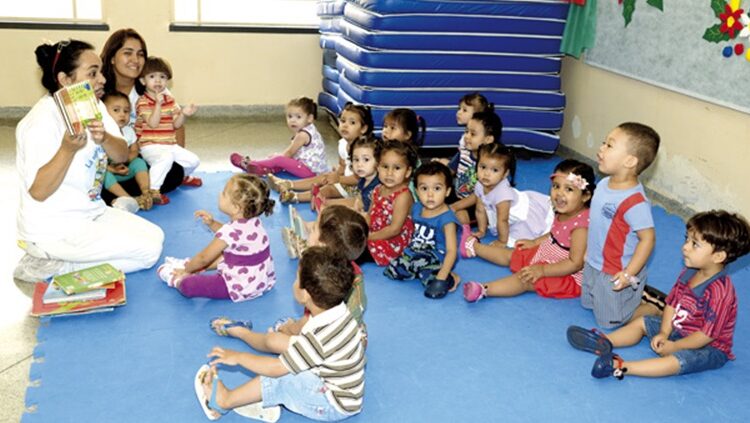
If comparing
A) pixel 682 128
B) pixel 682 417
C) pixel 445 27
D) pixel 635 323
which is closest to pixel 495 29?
pixel 445 27

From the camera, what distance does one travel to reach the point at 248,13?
8.20 m

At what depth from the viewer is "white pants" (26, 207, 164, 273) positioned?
154 inches

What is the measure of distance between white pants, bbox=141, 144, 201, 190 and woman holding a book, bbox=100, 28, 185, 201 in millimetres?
73

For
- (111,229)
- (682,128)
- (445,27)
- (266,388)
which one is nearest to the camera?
(266,388)

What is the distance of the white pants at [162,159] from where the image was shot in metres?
5.20

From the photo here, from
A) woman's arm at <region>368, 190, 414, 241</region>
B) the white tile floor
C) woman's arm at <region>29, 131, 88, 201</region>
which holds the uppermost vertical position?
woman's arm at <region>29, 131, 88, 201</region>

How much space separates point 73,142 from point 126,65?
1653 millimetres

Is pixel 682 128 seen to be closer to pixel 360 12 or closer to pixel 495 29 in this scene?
pixel 495 29

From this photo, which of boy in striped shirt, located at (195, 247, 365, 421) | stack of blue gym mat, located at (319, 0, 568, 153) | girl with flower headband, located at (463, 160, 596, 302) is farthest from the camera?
stack of blue gym mat, located at (319, 0, 568, 153)

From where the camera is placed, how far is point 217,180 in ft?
19.0

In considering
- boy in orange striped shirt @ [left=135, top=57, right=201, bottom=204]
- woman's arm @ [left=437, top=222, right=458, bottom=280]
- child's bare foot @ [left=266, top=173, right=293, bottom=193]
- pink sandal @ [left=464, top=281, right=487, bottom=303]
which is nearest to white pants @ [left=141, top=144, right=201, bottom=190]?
boy in orange striped shirt @ [left=135, top=57, right=201, bottom=204]

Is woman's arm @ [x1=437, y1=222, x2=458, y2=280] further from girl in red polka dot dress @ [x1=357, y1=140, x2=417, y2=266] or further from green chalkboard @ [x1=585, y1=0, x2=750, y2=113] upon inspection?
green chalkboard @ [x1=585, y1=0, x2=750, y2=113]

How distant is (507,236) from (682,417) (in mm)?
1783

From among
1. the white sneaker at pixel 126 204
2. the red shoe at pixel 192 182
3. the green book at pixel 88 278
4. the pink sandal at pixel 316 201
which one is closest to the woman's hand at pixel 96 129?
the green book at pixel 88 278
